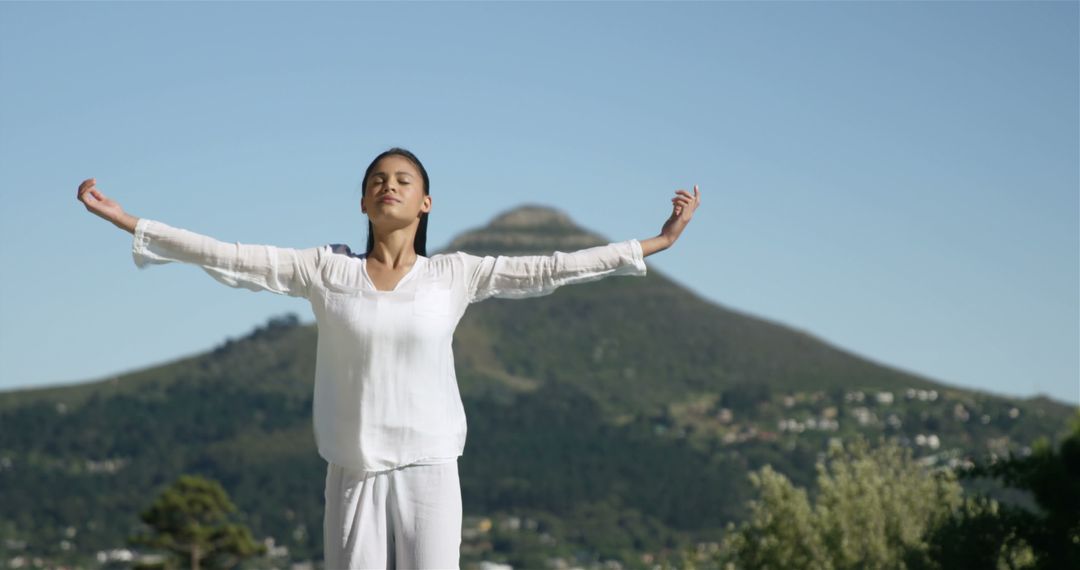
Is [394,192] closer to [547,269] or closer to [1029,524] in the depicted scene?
[547,269]

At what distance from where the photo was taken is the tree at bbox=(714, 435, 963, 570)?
98.3 feet

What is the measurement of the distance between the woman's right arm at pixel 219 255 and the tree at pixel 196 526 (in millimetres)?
49968

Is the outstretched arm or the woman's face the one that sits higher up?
the woman's face

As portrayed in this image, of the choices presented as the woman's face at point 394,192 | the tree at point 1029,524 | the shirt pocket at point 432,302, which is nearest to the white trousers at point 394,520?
the shirt pocket at point 432,302

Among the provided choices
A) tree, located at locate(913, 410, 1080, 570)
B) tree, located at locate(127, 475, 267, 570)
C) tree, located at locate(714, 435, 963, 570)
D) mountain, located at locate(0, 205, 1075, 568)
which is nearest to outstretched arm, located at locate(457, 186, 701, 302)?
tree, located at locate(913, 410, 1080, 570)

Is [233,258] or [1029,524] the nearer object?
[233,258]

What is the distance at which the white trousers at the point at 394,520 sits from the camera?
5180 mm

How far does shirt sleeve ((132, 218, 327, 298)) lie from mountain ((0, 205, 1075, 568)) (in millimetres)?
126500

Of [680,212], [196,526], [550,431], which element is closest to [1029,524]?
[680,212]

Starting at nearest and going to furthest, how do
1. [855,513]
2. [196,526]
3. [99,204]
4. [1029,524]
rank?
[99,204] → [1029,524] → [855,513] → [196,526]

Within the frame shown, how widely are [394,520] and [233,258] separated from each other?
36.4 inches

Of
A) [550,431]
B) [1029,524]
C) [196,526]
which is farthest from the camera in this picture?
[550,431]

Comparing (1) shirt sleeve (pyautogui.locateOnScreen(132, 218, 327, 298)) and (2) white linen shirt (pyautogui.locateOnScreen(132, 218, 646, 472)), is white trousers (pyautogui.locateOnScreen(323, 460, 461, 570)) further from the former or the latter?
(1) shirt sleeve (pyautogui.locateOnScreen(132, 218, 327, 298))

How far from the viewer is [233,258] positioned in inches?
209
